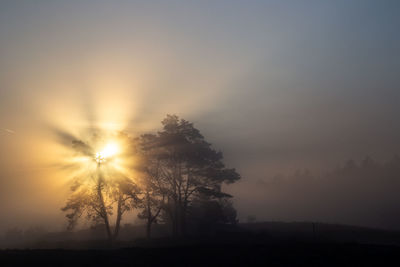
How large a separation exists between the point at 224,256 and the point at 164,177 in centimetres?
2078

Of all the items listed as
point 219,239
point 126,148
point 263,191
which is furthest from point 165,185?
point 263,191

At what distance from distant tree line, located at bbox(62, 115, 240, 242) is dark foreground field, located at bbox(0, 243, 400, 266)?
1431 centimetres

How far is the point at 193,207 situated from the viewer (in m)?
41.4

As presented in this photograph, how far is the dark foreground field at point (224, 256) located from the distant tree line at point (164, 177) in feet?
47.0

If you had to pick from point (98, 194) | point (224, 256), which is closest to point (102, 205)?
point (98, 194)

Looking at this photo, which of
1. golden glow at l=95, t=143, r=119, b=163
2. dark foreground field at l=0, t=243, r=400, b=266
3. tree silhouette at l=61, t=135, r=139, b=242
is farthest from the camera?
golden glow at l=95, t=143, r=119, b=163

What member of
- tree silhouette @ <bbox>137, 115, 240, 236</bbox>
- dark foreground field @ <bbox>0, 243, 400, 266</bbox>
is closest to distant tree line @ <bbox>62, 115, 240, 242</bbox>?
tree silhouette @ <bbox>137, 115, 240, 236</bbox>

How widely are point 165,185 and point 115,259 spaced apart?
20.5 metres

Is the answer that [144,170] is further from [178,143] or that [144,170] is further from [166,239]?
[166,239]

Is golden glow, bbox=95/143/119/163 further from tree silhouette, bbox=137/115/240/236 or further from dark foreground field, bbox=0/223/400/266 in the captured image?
dark foreground field, bbox=0/223/400/266

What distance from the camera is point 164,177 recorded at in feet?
132

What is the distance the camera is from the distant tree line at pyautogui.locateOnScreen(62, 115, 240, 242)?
1441 inches

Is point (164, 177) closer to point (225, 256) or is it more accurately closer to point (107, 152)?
point (107, 152)

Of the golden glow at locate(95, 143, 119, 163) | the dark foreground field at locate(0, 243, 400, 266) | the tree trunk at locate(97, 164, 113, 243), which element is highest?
the golden glow at locate(95, 143, 119, 163)
